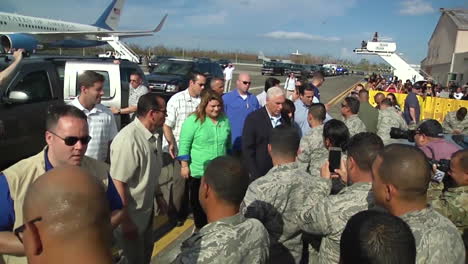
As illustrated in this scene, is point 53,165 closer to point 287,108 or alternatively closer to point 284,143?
point 284,143

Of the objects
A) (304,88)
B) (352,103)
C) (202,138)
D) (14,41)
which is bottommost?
(202,138)

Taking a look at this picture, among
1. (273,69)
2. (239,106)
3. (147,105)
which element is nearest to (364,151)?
(147,105)

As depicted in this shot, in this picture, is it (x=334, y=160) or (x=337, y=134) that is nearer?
(x=334, y=160)

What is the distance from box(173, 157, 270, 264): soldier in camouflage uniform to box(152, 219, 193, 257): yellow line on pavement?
2.46 m

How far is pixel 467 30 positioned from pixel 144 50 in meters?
50.3

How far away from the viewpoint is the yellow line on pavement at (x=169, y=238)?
437cm

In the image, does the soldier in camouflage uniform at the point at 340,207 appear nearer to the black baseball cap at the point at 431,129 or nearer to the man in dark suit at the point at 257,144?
the man in dark suit at the point at 257,144

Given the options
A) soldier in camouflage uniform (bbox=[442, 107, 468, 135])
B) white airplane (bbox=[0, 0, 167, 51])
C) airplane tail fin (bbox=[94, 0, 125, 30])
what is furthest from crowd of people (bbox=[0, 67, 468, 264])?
airplane tail fin (bbox=[94, 0, 125, 30])

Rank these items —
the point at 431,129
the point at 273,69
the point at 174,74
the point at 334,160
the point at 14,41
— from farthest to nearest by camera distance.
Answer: the point at 273,69
the point at 14,41
the point at 174,74
the point at 431,129
the point at 334,160

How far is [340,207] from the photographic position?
7.45 feet

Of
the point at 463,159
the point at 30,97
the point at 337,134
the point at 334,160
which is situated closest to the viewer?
the point at 463,159

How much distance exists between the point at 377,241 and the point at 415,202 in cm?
69

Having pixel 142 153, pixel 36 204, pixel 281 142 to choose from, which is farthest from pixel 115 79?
pixel 36 204

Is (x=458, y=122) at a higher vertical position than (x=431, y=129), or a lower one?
lower
